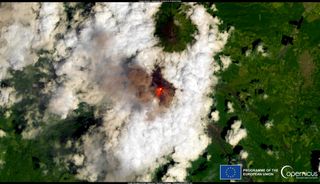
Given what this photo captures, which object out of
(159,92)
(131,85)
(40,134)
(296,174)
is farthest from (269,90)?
(40,134)

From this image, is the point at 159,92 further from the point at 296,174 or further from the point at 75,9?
the point at 296,174

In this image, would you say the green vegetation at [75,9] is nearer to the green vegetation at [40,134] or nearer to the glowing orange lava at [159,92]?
the green vegetation at [40,134]

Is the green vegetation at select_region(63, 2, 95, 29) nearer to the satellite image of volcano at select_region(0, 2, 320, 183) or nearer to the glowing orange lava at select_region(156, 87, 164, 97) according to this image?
the satellite image of volcano at select_region(0, 2, 320, 183)

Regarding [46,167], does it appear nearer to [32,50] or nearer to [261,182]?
[32,50]

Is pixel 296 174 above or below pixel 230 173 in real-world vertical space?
above

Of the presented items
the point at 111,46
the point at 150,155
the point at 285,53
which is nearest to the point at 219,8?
the point at 285,53

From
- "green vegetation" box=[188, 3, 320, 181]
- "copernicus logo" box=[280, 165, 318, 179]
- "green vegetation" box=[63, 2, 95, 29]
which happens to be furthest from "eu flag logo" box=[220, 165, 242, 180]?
"green vegetation" box=[63, 2, 95, 29]
